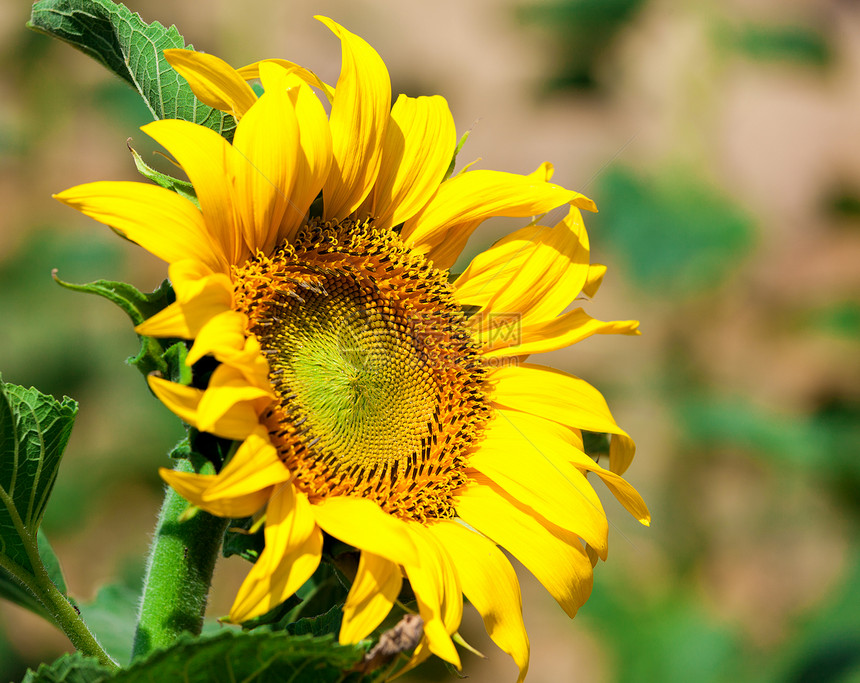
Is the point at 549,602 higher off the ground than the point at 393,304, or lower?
lower

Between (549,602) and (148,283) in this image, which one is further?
(148,283)

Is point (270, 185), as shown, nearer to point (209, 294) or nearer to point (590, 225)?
point (209, 294)

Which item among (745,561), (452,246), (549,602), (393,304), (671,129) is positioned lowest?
(549,602)

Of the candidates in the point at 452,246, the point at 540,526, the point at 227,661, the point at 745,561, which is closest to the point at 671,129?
the point at 745,561

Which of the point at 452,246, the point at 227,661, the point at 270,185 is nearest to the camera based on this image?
the point at 227,661

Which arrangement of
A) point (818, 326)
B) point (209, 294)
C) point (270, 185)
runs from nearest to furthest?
point (209, 294)
point (270, 185)
point (818, 326)

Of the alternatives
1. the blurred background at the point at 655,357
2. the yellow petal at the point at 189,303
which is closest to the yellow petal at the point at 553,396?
the yellow petal at the point at 189,303

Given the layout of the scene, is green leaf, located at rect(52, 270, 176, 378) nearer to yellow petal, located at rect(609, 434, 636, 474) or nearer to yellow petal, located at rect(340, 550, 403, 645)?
yellow petal, located at rect(340, 550, 403, 645)
